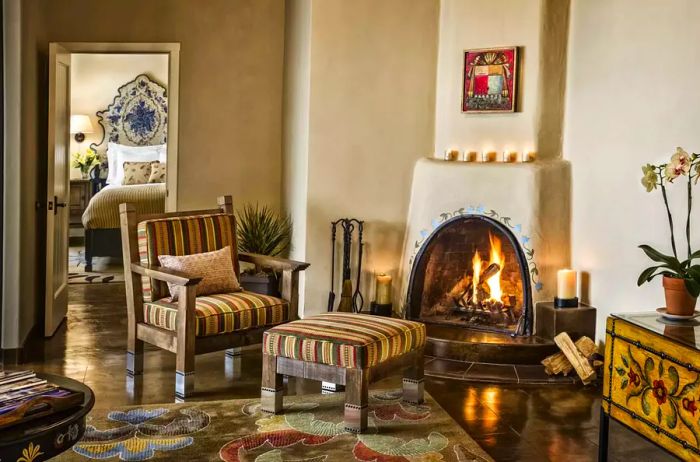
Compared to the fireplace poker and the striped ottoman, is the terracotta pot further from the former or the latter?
the fireplace poker

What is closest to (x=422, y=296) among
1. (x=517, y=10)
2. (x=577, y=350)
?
(x=577, y=350)

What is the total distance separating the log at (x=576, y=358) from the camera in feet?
16.7

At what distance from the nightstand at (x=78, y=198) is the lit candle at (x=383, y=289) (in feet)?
19.1

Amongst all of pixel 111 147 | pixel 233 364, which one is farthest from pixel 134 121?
pixel 233 364

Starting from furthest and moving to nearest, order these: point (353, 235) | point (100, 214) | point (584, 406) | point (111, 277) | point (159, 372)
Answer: point (100, 214) → point (111, 277) → point (353, 235) → point (159, 372) → point (584, 406)

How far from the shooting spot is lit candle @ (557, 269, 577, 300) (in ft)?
17.9

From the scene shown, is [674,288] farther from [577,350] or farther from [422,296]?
[422,296]

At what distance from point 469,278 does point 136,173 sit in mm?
5885

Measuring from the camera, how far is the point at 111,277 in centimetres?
816

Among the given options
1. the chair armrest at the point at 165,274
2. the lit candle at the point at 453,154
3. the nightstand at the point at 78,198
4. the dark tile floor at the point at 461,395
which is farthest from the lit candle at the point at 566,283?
the nightstand at the point at 78,198

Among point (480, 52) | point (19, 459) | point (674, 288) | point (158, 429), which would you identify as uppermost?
point (480, 52)

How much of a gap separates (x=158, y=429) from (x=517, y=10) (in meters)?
3.48

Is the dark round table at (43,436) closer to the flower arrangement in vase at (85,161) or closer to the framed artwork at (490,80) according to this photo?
the framed artwork at (490,80)

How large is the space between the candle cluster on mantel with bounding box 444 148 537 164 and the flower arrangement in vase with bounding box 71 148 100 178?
245 inches
